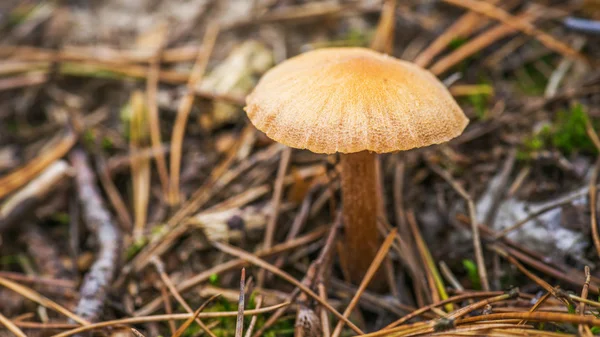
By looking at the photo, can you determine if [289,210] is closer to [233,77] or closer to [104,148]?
[233,77]

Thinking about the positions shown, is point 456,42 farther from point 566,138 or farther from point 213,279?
point 213,279

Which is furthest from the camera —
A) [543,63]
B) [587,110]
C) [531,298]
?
[543,63]

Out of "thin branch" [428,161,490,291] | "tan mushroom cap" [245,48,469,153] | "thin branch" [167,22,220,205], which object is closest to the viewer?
"tan mushroom cap" [245,48,469,153]

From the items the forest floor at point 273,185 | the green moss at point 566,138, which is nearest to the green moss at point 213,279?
the forest floor at point 273,185

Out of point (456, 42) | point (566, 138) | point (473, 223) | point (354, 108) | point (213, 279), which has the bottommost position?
point (213, 279)

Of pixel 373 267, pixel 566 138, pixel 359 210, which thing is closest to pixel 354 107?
pixel 359 210

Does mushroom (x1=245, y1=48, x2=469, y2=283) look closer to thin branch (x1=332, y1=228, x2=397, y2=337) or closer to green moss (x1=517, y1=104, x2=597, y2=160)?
thin branch (x1=332, y1=228, x2=397, y2=337)

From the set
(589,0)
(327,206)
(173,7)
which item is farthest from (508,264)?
(173,7)

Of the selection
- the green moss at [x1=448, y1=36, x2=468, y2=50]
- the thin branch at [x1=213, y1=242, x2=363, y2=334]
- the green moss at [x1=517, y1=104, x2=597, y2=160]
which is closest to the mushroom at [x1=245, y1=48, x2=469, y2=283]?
the thin branch at [x1=213, y1=242, x2=363, y2=334]

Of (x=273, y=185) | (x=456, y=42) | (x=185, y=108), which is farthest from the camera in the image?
(x=185, y=108)
